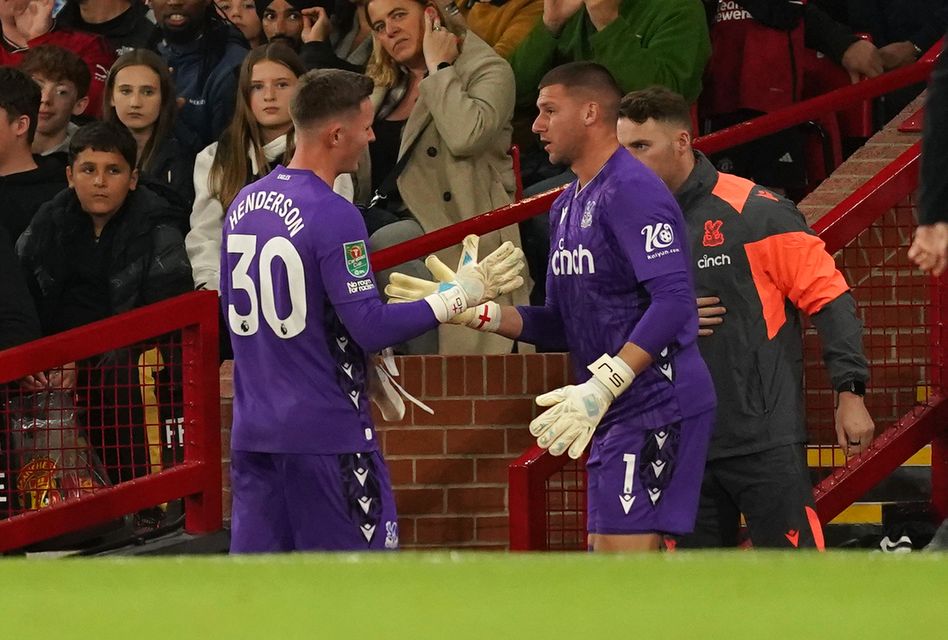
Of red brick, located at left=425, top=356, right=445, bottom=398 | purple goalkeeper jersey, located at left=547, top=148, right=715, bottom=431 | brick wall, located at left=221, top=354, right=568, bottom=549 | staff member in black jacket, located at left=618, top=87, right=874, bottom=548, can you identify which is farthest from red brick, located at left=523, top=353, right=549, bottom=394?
purple goalkeeper jersey, located at left=547, top=148, right=715, bottom=431

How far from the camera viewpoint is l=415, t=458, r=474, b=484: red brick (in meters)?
6.93

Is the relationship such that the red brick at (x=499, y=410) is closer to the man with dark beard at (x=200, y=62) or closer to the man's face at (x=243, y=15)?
the man with dark beard at (x=200, y=62)

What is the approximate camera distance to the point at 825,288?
5.61 meters

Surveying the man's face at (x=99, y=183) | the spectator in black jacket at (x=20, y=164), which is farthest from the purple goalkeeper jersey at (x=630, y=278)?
the spectator in black jacket at (x=20, y=164)

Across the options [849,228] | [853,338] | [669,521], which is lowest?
[669,521]

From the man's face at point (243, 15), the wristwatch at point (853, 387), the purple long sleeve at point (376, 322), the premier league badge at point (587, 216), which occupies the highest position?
the man's face at point (243, 15)

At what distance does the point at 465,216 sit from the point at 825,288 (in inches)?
86.2

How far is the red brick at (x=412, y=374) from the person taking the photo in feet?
22.5

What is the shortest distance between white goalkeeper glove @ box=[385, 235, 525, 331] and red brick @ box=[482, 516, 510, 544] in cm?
164

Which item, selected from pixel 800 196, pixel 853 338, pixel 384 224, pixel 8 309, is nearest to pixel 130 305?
pixel 8 309

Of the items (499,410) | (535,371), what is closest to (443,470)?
(499,410)

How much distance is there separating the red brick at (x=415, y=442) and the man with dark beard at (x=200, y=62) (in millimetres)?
2013

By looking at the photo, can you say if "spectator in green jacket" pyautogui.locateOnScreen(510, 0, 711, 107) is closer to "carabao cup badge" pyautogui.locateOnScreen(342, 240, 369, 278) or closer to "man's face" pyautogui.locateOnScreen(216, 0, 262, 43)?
"man's face" pyautogui.locateOnScreen(216, 0, 262, 43)

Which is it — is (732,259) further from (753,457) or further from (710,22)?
(710,22)
